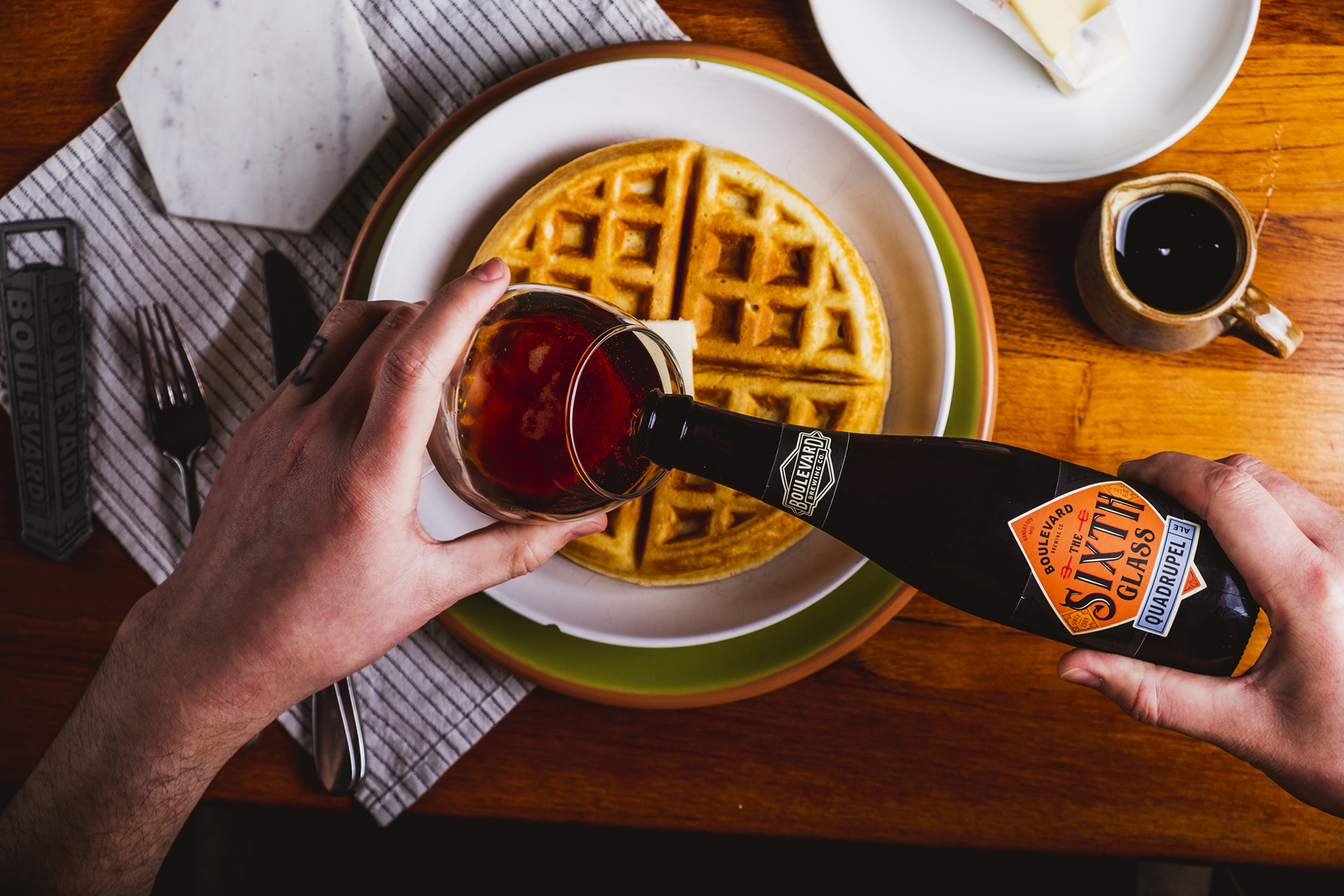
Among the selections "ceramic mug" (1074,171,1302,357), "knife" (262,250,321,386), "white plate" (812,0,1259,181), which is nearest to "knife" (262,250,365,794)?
"knife" (262,250,321,386)

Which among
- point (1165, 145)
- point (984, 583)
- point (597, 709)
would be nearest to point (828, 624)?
point (984, 583)

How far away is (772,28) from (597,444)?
898 millimetres

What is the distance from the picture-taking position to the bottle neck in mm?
1010

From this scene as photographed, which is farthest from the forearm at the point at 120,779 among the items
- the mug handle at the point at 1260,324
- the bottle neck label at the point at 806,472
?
the mug handle at the point at 1260,324

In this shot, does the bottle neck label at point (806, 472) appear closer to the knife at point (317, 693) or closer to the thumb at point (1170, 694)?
the thumb at point (1170, 694)

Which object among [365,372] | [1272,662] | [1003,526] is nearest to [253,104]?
[365,372]

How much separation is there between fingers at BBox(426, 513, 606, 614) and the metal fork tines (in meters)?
0.68

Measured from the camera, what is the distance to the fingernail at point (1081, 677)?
1044 millimetres

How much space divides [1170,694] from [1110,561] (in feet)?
0.78

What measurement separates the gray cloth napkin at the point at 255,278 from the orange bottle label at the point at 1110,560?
0.91m

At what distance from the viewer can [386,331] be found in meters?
1.03

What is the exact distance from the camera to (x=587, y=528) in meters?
1.19

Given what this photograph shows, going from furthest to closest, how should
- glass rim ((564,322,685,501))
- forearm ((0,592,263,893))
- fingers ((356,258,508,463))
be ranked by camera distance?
forearm ((0,592,263,893)), glass rim ((564,322,685,501)), fingers ((356,258,508,463))

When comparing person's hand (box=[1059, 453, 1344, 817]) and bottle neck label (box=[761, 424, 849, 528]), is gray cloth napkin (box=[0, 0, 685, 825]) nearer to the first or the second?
bottle neck label (box=[761, 424, 849, 528])
